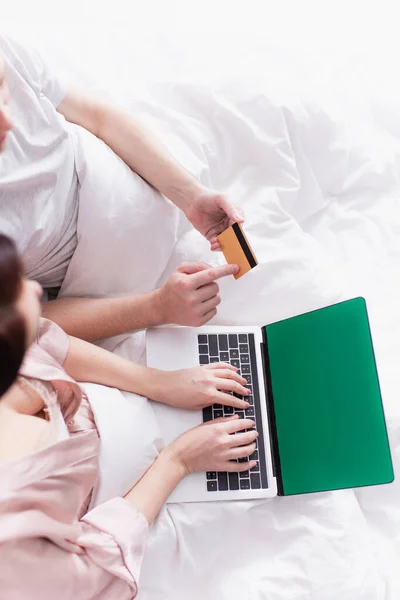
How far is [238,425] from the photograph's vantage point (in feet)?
3.39

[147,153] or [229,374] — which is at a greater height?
[147,153]

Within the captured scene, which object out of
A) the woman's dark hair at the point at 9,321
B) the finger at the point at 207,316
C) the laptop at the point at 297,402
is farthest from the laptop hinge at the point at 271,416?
the woman's dark hair at the point at 9,321

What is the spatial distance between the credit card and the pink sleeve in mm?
417

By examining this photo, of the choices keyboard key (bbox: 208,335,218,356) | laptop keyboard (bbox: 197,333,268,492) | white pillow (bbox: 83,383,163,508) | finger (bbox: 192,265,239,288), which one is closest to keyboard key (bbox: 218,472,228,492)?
laptop keyboard (bbox: 197,333,268,492)

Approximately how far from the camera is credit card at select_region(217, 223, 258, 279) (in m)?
0.98

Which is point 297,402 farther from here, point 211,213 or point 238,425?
point 211,213

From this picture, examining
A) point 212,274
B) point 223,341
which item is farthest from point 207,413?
point 212,274

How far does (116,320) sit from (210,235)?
23 cm

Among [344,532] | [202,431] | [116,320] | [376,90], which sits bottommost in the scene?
[344,532]

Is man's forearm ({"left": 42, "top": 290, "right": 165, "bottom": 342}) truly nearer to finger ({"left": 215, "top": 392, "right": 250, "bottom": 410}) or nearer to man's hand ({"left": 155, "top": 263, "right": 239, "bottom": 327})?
man's hand ({"left": 155, "top": 263, "right": 239, "bottom": 327})

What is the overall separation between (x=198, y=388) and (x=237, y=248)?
0.25m

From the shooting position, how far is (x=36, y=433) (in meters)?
0.82

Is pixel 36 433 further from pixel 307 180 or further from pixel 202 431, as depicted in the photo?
pixel 307 180

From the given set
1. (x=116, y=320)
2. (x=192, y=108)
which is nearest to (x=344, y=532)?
(x=116, y=320)
